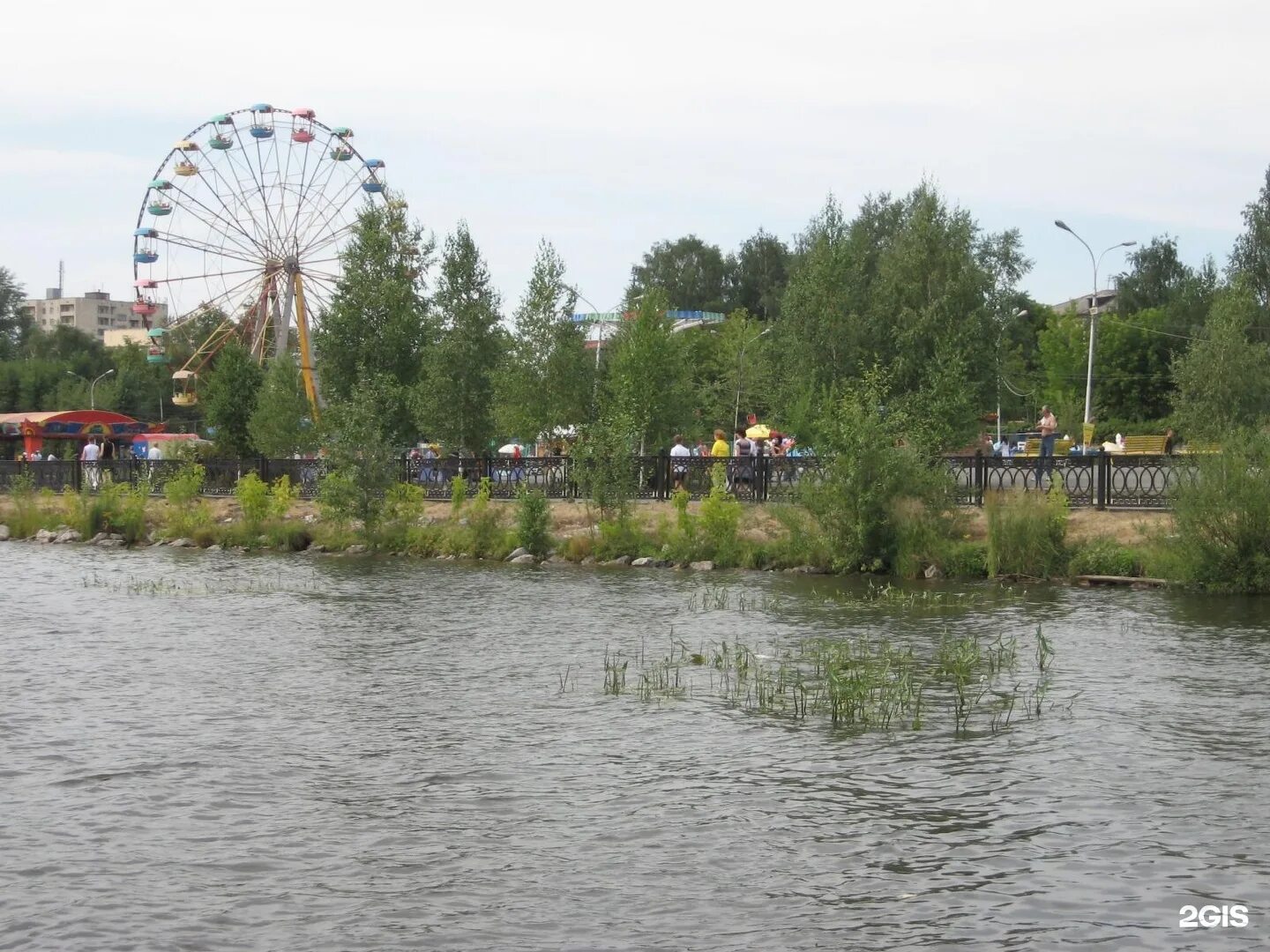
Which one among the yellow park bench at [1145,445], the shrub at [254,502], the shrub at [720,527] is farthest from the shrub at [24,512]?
the yellow park bench at [1145,445]

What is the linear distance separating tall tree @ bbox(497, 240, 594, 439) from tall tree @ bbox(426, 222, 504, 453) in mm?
792

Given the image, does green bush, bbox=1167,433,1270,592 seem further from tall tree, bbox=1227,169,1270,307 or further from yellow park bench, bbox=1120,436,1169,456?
tall tree, bbox=1227,169,1270,307

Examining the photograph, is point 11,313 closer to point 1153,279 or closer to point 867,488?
point 1153,279

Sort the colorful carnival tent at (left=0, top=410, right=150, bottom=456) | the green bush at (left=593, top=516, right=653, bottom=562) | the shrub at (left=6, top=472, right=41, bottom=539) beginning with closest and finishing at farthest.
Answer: the green bush at (left=593, top=516, right=653, bottom=562) → the shrub at (left=6, top=472, right=41, bottom=539) → the colorful carnival tent at (left=0, top=410, right=150, bottom=456)

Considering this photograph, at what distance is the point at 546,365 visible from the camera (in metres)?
43.9

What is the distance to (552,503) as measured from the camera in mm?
34688

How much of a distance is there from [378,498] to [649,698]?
2017 centimetres

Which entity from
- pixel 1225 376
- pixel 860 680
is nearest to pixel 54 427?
pixel 1225 376

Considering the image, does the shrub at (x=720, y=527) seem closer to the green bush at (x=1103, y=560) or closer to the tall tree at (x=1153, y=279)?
the green bush at (x=1103, y=560)

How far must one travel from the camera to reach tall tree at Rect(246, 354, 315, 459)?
53656mm

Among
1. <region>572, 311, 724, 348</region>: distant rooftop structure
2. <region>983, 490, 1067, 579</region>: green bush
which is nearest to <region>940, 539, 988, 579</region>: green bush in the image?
<region>983, 490, 1067, 579</region>: green bush

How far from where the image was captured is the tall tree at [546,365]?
43.4 metres

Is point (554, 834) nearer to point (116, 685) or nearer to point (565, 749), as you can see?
point (565, 749)

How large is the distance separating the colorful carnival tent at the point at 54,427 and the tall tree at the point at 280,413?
447 inches
